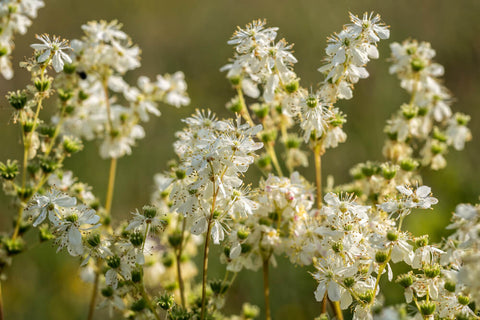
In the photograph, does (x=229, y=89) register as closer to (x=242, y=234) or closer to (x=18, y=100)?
(x=18, y=100)

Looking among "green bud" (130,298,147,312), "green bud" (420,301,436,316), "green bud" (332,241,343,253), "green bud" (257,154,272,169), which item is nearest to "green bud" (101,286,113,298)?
"green bud" (130,298,147,312)

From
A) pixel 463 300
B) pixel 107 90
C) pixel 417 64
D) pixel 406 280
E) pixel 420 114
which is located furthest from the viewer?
pixel 107 90

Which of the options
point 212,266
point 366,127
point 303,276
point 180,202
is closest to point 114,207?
point 212,266

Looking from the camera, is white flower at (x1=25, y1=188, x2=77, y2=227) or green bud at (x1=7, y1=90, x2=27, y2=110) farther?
green bud at (x1=7, y1=90, x2=27, y2=110)

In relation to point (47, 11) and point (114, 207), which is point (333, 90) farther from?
point (47, 11)

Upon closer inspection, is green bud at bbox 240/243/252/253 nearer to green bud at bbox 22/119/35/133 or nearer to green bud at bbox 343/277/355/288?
green bud at bbox 343/277/355/288

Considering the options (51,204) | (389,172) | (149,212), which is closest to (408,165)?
(389,172)
